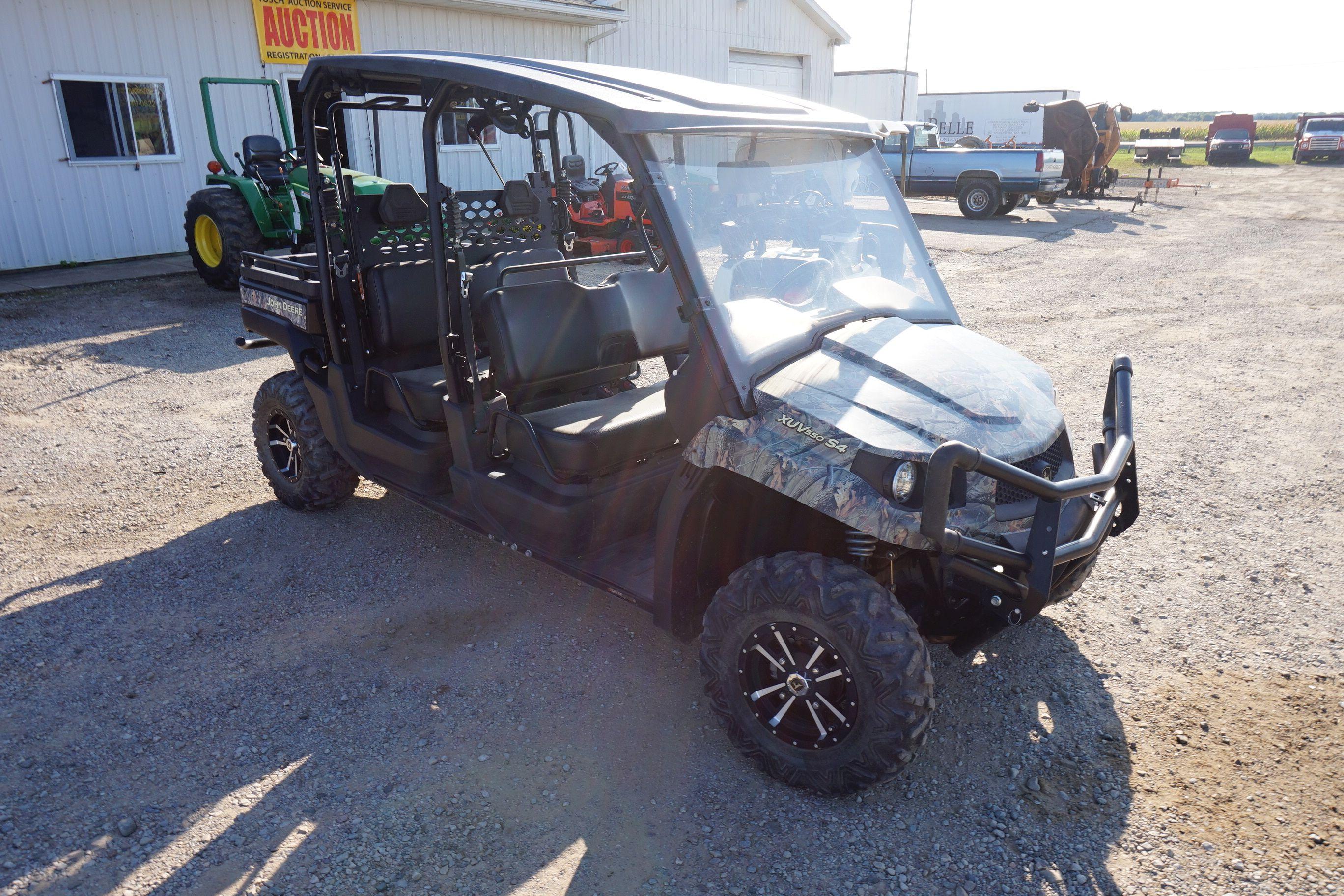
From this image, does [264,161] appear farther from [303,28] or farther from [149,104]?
[303,28]

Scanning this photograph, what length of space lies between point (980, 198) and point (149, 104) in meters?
15.5

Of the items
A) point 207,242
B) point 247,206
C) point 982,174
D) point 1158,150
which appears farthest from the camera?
point 1158,150

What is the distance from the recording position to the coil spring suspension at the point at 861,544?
2.84m

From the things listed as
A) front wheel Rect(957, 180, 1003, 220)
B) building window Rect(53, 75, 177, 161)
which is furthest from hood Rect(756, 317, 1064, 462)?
front wheel Rect(957, 180, 1003, 220)

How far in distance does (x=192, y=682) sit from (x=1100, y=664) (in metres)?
3.56

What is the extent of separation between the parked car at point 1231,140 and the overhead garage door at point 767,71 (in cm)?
2673

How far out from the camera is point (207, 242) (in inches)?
422

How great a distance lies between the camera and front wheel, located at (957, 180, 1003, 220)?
19.4m

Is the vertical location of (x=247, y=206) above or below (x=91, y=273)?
above

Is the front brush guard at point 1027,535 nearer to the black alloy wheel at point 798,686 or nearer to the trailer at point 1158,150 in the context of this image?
the black alloy wheel at point 798,686

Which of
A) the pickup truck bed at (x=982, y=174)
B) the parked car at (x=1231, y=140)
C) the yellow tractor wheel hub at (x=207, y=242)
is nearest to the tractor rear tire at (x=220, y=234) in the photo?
the yellow tractor wheel hub at (x=207, y=242)

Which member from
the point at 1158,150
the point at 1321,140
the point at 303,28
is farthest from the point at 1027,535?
the point at 1321,140

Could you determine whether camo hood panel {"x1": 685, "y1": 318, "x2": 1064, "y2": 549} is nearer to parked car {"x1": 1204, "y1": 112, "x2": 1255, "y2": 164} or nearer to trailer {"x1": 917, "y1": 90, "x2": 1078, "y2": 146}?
trailer {"x1": 917, "y1": 90, "x2": 1078, "y2": 146}

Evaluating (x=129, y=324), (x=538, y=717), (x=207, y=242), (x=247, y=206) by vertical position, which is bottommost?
(x=538, y=717)
